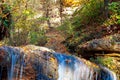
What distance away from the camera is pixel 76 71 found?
9.77 metres

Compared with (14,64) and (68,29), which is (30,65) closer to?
(14,64)

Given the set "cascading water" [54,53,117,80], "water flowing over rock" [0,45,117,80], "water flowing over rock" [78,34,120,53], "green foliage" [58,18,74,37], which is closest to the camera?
"water flowing over rock" [0,45,117,80]

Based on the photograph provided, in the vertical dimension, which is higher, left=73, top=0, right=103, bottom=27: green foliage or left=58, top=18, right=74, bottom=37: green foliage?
left=73, top=0, right=103, bottom=27: green foliage

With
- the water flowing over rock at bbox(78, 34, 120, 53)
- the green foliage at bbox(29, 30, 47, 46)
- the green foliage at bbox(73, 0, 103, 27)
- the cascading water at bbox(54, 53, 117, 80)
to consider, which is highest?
the green foliage at bbox(73, 0, 103, 27)

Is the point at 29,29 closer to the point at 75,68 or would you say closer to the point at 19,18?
the point at 19,18

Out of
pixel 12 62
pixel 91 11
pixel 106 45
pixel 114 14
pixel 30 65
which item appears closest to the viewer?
pixel 12 62

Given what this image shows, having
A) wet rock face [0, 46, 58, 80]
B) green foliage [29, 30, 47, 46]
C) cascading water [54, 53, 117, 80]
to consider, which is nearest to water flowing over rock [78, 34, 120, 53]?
cascading water [54, 53, 117, 80]

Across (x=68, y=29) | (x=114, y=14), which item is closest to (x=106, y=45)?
(x=114, y=14)

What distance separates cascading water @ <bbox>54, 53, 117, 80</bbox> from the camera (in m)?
9.56

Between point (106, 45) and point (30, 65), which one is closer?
point (30, 65)

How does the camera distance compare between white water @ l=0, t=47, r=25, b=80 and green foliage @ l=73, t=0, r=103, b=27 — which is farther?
green foliage @ l=73, t=0, r=103, b=27

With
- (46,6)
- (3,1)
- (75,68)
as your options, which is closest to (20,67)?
(75,68)

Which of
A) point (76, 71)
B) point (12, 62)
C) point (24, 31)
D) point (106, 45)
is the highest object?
point (24, 31)

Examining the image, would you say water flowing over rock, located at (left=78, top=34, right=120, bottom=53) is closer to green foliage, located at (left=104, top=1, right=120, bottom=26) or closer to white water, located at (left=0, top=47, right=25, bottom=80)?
green foliage, located at (left=104, top=1, right=120, bottom=26)
